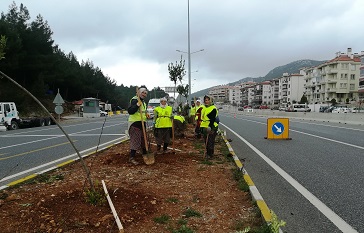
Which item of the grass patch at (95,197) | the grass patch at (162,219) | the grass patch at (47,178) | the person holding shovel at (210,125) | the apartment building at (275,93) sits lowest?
the grass patch at (162,219)

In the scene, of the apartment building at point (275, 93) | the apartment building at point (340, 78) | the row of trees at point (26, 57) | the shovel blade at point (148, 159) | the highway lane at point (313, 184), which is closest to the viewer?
the highway lane at point (313, 184)

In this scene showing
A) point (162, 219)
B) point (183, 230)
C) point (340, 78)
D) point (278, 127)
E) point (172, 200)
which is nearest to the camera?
point (183, 230)

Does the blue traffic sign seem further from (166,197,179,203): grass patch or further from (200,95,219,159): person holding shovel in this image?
(166,197,179,203): grass patch

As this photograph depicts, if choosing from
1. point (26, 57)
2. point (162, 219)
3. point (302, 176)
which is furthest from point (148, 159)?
point (26, 57)

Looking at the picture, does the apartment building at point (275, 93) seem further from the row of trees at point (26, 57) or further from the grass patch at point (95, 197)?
the grass patch at point (95, 197)

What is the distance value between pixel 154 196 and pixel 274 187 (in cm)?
241

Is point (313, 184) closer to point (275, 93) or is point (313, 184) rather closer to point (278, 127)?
point (278, 127)

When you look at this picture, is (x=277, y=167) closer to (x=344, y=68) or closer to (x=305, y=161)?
(x=305, y=161)

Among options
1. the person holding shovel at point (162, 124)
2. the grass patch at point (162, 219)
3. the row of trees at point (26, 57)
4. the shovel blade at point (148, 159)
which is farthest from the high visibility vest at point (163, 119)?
the row of trees at point (26, 57)

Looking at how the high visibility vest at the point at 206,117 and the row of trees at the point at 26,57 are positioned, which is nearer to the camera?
the high visibility vest at the point at 206,117

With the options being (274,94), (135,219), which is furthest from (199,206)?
(274,94)

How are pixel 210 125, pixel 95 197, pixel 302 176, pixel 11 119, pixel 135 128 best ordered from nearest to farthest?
pixel 95 197, pixel 302 176, pixel 135 128, pixel 210 125, pixel 11 119

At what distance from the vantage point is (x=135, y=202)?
4.52 m

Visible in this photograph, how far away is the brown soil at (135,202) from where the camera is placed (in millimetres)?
3807
